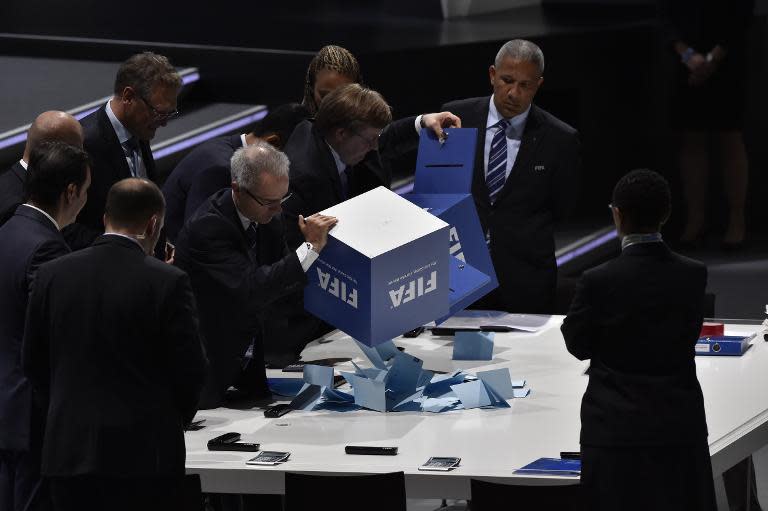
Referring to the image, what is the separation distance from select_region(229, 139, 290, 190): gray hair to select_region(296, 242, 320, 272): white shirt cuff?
0.23 metres

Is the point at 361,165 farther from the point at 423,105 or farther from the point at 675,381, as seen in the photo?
the point at 423,105

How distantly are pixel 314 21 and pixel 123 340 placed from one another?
22.1 ft

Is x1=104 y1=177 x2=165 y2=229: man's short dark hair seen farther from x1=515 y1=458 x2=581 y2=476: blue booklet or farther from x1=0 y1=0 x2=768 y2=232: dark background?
x1=0 y1=0 x2=768 y2=232: dark background

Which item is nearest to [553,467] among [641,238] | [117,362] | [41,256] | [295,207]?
[641,238]

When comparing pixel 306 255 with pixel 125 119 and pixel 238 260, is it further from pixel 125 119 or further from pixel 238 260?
pixel 125 119

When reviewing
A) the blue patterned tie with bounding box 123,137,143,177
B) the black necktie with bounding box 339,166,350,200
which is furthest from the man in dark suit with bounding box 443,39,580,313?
the blue patterned tie with bounding box 123,137,143,177

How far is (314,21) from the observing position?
9.90 meters

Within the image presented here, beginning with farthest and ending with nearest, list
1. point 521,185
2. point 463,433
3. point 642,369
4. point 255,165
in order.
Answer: point 521,185 → point 255,165 → point 463,433 → point 642,369

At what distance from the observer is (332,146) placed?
5.05 m

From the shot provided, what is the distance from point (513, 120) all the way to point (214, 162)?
155cm

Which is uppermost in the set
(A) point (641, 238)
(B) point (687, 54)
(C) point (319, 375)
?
(B) point (687, 54)

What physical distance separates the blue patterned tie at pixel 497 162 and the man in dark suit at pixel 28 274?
2667 mm

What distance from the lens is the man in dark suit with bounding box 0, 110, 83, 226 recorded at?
4.44 meters

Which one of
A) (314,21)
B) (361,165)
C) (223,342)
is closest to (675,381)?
(223,342)
